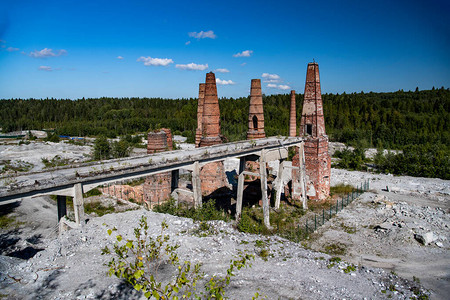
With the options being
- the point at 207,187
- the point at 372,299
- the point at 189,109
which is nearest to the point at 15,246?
the point at 207,187

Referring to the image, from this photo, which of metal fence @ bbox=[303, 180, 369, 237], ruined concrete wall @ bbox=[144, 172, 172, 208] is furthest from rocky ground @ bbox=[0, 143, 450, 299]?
ruined concrete wall @ bbox=[144, 172, 172, 208]

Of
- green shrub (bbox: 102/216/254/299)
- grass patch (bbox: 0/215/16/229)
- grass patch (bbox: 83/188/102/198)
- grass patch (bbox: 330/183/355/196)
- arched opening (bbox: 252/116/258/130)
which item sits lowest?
grass patch (bbox: 0/215/16/229)

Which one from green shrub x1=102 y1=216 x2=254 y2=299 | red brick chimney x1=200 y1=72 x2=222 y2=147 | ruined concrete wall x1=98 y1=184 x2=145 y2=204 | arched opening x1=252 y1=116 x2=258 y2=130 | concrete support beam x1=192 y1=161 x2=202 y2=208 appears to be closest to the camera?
green shrub x1=102 y1=216 x2=254 y2=299

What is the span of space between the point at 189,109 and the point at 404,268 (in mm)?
67352

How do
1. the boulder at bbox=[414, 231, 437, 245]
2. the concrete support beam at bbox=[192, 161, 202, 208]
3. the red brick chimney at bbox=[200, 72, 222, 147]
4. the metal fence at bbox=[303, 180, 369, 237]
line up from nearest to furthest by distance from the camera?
1. the concrete support beam at bbox=[192, 161, 202, 208]
2. the boulder at bbox=[414, 231, 437, 245]
3. the metal fence at bbox=[303, 180, 369, 237]
4. the red brick chimney at bbox=[200, 72, 222, 147]

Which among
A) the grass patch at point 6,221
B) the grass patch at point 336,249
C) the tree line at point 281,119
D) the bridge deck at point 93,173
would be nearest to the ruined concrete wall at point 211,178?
the bridge deck at point 93,173

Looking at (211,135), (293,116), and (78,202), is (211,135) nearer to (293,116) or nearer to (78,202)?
(293,116)

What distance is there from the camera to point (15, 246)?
11.1m

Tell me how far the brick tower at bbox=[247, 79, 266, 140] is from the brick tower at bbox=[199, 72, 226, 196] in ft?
8.42

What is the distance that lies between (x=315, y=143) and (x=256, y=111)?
12.3 ft

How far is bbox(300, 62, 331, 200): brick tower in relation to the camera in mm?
16156

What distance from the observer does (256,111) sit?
56.9 ft

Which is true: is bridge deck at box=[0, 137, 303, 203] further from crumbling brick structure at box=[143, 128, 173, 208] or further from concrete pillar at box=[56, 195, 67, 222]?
crumbling brick structure at box=[143, 128, 173, 208]

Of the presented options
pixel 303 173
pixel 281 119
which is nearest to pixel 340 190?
pixel 303 173
